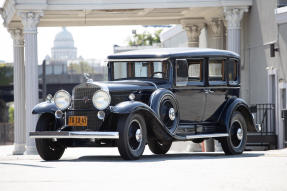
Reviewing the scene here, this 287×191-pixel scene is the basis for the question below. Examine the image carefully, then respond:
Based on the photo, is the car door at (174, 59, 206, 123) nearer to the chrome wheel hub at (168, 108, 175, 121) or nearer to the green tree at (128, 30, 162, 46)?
the chrome wheel hub at (168, 108, 175, 121)

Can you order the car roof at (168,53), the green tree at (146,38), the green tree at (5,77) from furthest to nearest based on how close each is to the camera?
the green tree at (146,38), the green tree at (5,77), the car roof at (168,53)

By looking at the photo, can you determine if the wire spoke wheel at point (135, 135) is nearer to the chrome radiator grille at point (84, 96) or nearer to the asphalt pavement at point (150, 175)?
the chrome radiator grille at point (84, 96)

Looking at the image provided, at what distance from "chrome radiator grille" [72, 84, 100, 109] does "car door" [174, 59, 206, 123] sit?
69.9 inches

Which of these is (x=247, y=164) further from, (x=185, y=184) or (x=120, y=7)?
(x=120, y=7)

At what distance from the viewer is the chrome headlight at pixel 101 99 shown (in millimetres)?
13823

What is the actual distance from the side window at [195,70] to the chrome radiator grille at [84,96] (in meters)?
2.21

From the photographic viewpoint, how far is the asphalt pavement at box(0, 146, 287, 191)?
9234 millimetres

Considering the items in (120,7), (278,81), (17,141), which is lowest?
(17,141)

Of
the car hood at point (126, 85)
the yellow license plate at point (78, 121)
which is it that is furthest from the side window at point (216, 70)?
the yellow license plate at point (78, 121)

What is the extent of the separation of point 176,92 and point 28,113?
34.0 ft

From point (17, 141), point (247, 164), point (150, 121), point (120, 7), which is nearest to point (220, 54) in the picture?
point (150, 121)

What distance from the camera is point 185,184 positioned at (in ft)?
31.1

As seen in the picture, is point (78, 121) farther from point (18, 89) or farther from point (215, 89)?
point (18, 89)

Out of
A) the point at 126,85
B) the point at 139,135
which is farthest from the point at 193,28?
the point at 139,135
